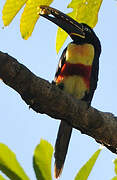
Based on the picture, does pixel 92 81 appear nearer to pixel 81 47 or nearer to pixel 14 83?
pixel 81 47

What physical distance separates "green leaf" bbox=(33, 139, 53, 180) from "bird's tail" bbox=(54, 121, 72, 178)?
1.97 metres

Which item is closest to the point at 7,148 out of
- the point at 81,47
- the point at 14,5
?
the point at 14,5

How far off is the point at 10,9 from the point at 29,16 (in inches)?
6.6

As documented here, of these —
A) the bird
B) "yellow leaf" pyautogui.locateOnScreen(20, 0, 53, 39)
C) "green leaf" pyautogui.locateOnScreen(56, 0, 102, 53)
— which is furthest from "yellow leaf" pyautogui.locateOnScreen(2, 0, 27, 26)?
the bird

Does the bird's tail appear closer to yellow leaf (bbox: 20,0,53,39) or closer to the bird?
the bird

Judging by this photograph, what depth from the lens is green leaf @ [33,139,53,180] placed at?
6.24ft

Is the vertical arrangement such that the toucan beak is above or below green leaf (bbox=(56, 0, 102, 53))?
above

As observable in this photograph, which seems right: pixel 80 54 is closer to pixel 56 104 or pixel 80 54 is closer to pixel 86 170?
pixel 56 104

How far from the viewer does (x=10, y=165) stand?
1838 millimetres

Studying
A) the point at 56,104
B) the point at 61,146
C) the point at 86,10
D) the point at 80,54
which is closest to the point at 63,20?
the point at 80,54

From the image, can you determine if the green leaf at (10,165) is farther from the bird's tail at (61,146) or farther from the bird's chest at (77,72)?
the bird's chest at (77,72)

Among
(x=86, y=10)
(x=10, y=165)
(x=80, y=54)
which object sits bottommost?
(x=10, y=165)

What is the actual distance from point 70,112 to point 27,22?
91 centimetres

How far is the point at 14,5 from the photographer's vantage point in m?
3.14
